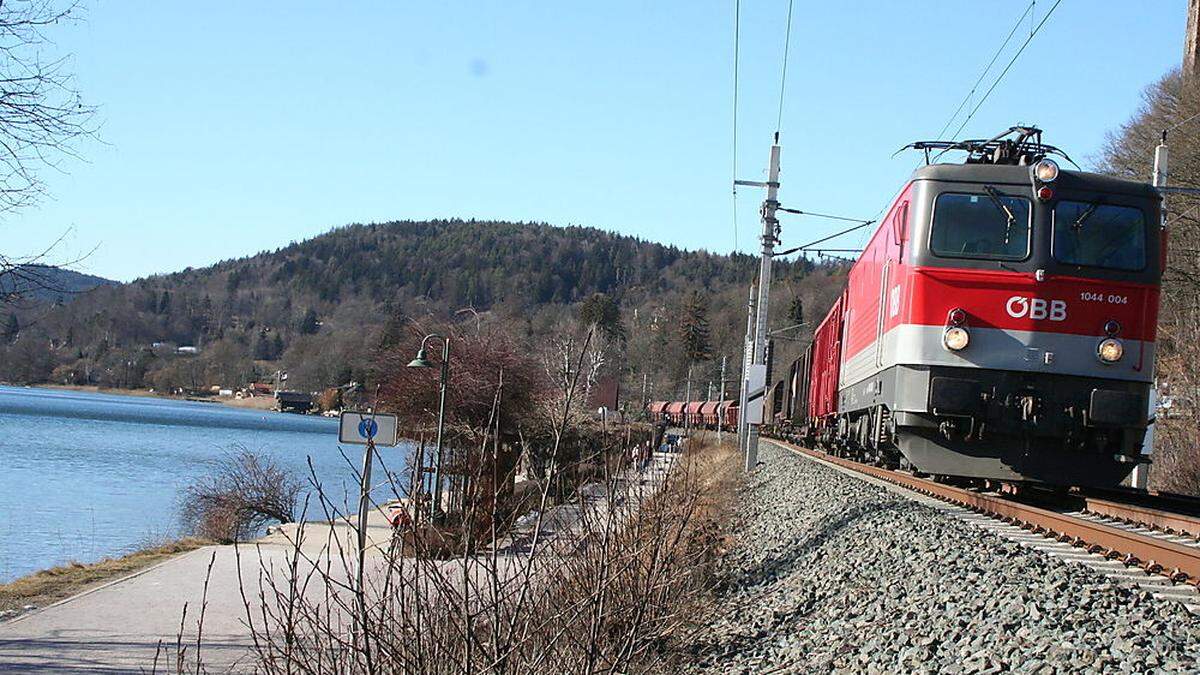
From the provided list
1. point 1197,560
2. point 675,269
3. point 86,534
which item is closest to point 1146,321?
point 1197,560

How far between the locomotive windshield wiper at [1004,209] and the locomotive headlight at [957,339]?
1175 millimetres

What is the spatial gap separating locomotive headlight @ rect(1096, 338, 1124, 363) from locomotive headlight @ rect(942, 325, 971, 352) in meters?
1.38

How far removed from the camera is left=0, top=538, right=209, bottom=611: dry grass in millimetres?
15614

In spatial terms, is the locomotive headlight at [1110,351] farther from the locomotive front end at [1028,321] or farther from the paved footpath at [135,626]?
the paved footpath at [135,626]

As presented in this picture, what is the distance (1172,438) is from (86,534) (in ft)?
84.9

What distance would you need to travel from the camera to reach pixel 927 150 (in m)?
15.7

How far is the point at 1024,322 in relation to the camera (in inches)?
503

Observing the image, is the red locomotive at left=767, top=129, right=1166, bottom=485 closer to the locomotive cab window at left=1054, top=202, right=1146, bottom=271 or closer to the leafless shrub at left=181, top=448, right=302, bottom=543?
the locomotive cab window at left=1054, top=202, right=1146, bottom=271

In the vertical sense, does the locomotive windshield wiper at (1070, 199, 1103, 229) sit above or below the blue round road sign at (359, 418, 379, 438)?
above

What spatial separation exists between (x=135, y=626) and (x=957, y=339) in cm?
961

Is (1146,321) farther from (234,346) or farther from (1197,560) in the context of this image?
(234,346)

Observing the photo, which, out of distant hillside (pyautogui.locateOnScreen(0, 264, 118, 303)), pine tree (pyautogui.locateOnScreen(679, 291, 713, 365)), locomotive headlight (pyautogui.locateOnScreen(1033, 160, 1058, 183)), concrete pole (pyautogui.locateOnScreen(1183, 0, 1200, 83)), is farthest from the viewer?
pine tree (pyautogui.locateOnScreen(679, 291, 713, 365))

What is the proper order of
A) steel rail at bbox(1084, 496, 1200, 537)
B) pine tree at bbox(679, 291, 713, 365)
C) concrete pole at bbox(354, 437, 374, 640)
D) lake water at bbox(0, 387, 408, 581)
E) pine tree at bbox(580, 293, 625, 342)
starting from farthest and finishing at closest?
pine tree at bbox(679, 291, 713, 365)
pine tree at bbox(580, 293, 625, 342)
lake water at bbox(0, 387, 408, 581)
steel rail at bbox(1084, 496, 1200, 537)
concrete pole at bbox(354, 437, 374, 640)

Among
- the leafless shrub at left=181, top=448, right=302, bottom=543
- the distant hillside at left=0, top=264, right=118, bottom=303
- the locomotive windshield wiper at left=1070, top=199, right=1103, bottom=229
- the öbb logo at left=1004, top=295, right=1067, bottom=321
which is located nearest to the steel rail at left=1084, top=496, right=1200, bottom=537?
the öbb logo at left=1004, top=295, right=1067, bottom=321
